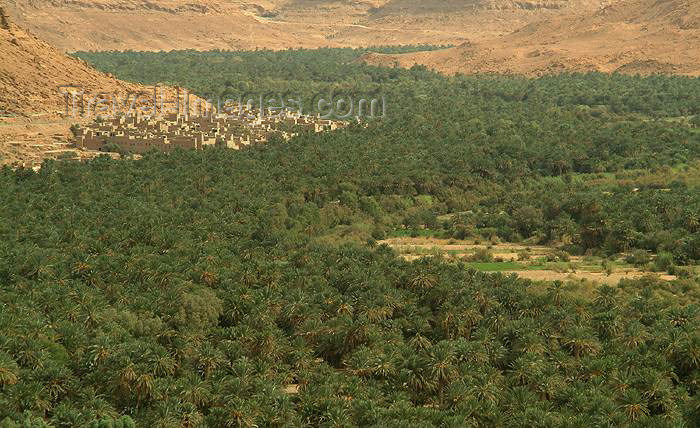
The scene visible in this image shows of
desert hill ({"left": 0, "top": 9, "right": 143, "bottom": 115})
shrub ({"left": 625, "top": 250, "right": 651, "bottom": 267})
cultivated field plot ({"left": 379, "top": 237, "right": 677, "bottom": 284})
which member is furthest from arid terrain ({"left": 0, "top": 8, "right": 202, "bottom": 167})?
shrub ({"left": 625, "top": 250, "right": 651, "bottom": 267})

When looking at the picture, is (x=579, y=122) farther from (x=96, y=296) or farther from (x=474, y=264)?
(x=96, y=296)

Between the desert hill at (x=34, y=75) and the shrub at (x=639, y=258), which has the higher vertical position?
the desert hill at (x=34, y=75)

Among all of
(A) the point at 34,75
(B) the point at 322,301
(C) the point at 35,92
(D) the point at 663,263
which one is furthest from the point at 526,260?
(A) the point at 34,75

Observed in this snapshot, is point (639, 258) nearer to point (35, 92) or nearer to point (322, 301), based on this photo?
point (322, 301)

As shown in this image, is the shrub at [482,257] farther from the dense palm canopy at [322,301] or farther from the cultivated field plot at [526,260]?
the dense palm canopy at [322,301]

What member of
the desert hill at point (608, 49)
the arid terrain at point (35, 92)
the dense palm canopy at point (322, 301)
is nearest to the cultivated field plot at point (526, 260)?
the dense palm canopy at point (322, 301)

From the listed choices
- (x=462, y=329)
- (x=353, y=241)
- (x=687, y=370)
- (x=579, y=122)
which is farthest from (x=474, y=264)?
(x=579, y=122)
